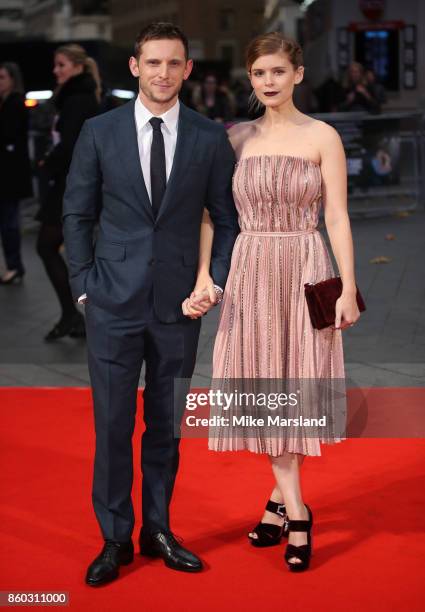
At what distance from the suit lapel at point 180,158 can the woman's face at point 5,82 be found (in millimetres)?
6622

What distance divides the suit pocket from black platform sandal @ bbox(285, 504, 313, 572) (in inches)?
47.7

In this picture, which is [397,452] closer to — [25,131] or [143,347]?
[143,347]

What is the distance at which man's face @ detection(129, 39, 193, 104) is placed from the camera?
13.0 ft

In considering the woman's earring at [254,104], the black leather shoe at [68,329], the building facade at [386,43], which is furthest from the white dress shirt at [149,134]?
the building facade at [386,43]

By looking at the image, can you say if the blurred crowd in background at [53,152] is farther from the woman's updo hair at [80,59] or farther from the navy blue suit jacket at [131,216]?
the navy blue suit jacket at [131,216]

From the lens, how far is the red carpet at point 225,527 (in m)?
4.03

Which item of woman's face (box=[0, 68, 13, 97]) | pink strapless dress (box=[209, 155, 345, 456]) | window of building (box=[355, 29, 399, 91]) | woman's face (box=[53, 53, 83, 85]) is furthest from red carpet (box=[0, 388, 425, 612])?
window of building (box=[355, 29, 399, 91])

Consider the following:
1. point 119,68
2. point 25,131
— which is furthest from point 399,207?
point 119,68

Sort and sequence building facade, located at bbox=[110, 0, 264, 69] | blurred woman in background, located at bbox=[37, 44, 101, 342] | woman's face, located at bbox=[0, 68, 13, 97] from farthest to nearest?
building facade, located at bbox=[110, 0, 264, 69]
woman's face, located at bbox=[0, 68, 13, 97]
blurred woman in background, located at bbox=[37, 44, 101, 342]

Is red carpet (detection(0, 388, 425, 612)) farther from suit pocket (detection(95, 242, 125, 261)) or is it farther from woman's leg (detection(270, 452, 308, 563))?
suit pocket (detection(95, 242, 125, 261))

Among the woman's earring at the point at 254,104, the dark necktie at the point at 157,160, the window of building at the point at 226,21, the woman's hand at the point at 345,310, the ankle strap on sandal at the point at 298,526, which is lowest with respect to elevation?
the window of building at the point at 226,21

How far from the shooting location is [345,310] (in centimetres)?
427

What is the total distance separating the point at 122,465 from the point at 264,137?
1321 millimetres

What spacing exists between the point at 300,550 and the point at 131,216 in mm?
1382
